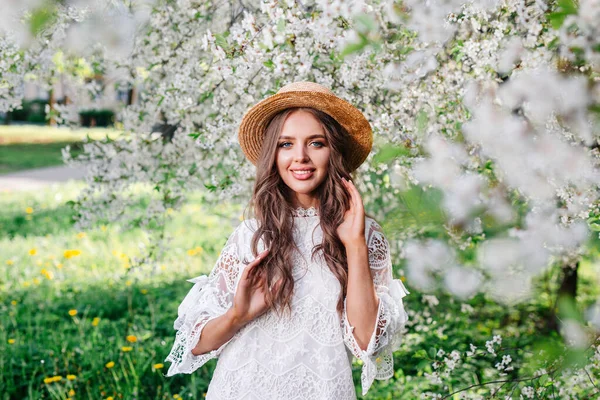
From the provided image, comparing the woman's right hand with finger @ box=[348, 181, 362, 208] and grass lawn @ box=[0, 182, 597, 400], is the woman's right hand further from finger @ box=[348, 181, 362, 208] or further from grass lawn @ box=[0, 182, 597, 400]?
grass lawn @ box=[0, 182, 597, 400]

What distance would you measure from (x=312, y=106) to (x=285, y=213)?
0.30 m

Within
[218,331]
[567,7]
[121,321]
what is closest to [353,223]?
[218,331]

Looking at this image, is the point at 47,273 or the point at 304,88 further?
the point at 47,273

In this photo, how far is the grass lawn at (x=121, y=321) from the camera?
330 cm

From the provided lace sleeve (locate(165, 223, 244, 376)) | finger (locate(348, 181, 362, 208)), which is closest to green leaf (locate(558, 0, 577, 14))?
finger (locate(348, 181, 362, 208))

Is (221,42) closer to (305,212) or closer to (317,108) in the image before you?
(317,108)

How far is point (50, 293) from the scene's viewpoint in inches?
186

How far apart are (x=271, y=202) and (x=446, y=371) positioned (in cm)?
101

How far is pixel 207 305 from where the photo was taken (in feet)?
5.87

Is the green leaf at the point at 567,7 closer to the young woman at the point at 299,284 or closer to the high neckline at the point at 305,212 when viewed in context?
the young woman at the point at 299,284

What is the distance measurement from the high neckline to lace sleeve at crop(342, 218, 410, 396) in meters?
0.16

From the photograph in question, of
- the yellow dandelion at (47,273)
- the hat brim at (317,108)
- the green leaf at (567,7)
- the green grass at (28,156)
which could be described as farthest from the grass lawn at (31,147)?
the green leaf at (567,7)

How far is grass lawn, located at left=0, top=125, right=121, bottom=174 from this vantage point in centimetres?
1378

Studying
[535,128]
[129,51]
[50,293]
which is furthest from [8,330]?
[535,128]
